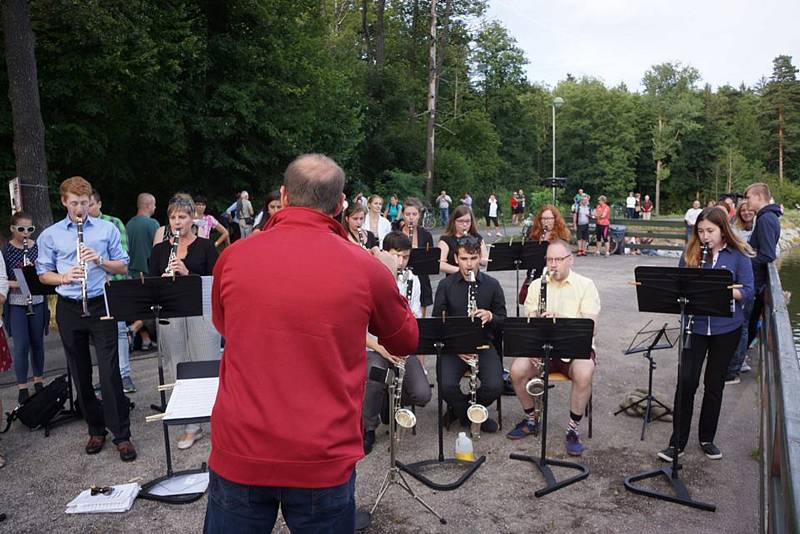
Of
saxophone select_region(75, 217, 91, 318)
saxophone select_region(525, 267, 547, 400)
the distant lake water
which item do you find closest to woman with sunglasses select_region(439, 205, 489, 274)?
saxophone select_region(525, 267, 547, 400)

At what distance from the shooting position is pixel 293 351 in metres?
2.13

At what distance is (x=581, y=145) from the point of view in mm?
65438

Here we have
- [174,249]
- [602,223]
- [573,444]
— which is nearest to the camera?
[573,444]

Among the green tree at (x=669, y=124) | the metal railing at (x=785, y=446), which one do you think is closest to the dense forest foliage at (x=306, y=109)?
the green tree at (x=669, y=124)

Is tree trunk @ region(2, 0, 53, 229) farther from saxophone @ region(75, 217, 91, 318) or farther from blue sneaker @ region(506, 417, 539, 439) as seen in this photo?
blue sneaker @ region(506, 417, 539, 439)

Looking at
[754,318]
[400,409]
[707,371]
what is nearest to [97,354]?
[400,409]

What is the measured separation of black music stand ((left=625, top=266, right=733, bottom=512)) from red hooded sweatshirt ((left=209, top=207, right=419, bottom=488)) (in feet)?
10.7

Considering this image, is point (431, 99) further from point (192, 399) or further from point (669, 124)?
point (669, 124)

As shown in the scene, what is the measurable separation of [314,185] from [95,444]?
432 centimetres

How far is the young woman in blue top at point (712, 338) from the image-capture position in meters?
4.99

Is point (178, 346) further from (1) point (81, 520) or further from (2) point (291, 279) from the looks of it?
(2) point (291, 279)

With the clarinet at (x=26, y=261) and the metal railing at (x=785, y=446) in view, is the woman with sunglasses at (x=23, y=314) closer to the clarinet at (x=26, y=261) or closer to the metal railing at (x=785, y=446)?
the clarinet at (x=26, y=261)

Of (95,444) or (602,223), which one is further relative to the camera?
(602,223)

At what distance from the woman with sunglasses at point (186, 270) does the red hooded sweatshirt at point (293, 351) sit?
3.47 metres
